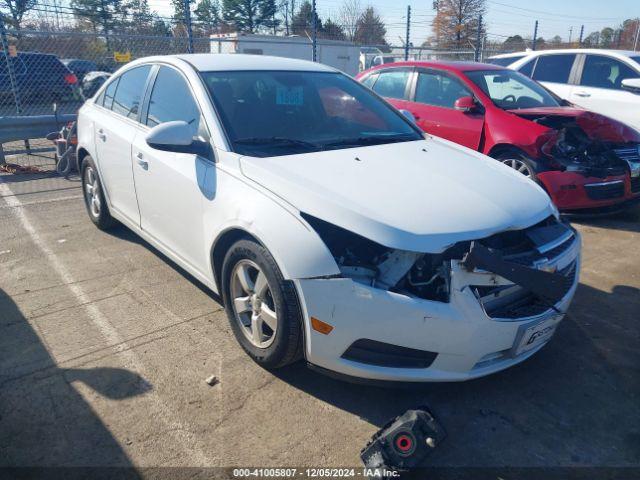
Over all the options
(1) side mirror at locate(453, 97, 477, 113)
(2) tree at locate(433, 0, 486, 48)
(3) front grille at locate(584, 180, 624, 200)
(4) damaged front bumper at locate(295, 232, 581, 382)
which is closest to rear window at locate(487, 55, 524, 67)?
(1) side mirror at locate(453, 97, 477, 113)

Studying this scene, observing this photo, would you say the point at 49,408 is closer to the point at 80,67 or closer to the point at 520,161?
the point at 520,161

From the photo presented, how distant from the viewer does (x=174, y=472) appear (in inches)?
89.1

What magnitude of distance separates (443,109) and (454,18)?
44.8m

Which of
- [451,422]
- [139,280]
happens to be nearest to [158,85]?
[139,280]

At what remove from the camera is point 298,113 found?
3.56 meters

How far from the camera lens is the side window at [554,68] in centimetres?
828

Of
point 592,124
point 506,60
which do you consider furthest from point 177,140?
point 506,60

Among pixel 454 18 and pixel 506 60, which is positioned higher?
pixel 454 18

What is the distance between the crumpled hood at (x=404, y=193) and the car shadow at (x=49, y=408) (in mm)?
1419

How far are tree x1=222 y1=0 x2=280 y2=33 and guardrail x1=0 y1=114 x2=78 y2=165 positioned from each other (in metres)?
32.2

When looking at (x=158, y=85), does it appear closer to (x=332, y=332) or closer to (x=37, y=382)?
(x=37, y=382)

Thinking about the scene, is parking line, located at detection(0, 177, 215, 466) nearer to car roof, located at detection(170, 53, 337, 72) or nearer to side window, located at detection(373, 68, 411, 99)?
car roof, located at detection(170, 53, 337, 72)

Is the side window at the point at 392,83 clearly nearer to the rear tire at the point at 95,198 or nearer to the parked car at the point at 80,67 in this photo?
the rear tire at the point at 95,198

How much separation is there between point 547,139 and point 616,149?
3.20ft
